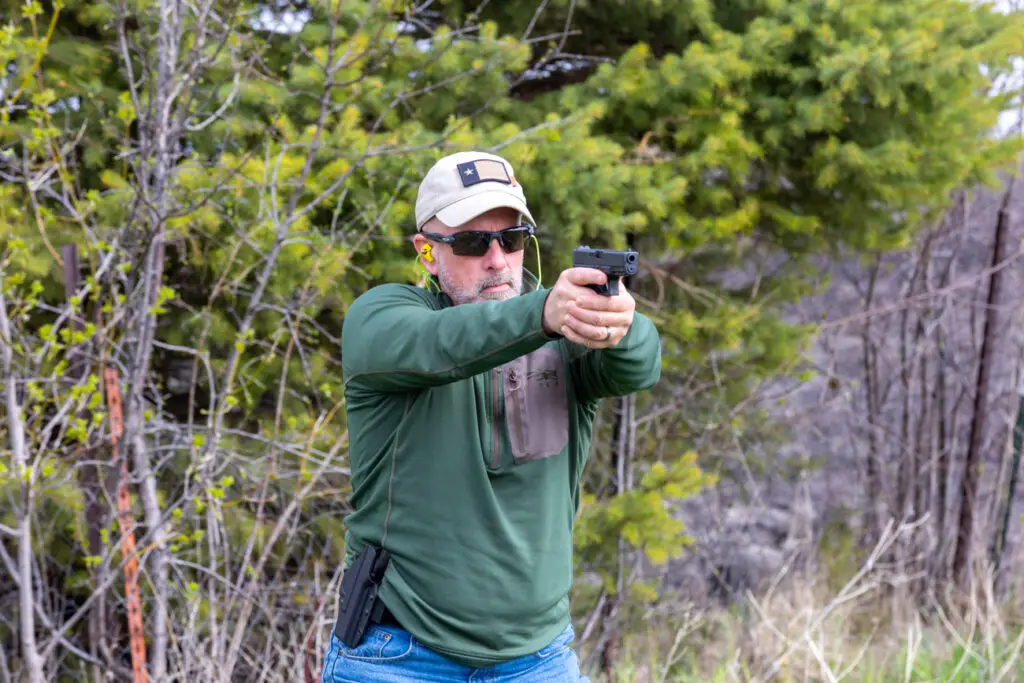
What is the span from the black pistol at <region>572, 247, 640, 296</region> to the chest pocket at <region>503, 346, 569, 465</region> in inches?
19.0

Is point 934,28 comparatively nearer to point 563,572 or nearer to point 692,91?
point 692,91

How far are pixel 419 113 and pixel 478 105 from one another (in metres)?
0.34

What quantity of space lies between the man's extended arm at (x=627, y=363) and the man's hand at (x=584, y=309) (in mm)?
150

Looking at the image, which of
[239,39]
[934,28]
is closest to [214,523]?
[239,39]

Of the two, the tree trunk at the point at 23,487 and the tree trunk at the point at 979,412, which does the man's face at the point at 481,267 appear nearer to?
the tree trunk at the point at 23,487

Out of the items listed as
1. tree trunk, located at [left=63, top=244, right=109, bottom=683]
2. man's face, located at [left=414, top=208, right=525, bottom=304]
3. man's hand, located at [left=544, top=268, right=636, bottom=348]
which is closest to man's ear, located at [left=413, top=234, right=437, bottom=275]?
man's face, located at [left=414, top=208, right=525, bottom=304]

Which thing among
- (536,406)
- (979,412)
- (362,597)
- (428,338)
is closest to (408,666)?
(362,597)

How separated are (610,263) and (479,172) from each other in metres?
0.57

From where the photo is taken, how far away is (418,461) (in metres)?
1.94

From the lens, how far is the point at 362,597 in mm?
1989

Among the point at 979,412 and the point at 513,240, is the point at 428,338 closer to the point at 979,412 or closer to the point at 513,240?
the point at 513,240

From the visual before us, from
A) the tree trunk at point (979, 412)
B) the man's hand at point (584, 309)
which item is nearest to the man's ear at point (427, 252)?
the man's hand at point (584, 309)

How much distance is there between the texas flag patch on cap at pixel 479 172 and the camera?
202 centimetres

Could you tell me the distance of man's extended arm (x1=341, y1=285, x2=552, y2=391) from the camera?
1653mm
